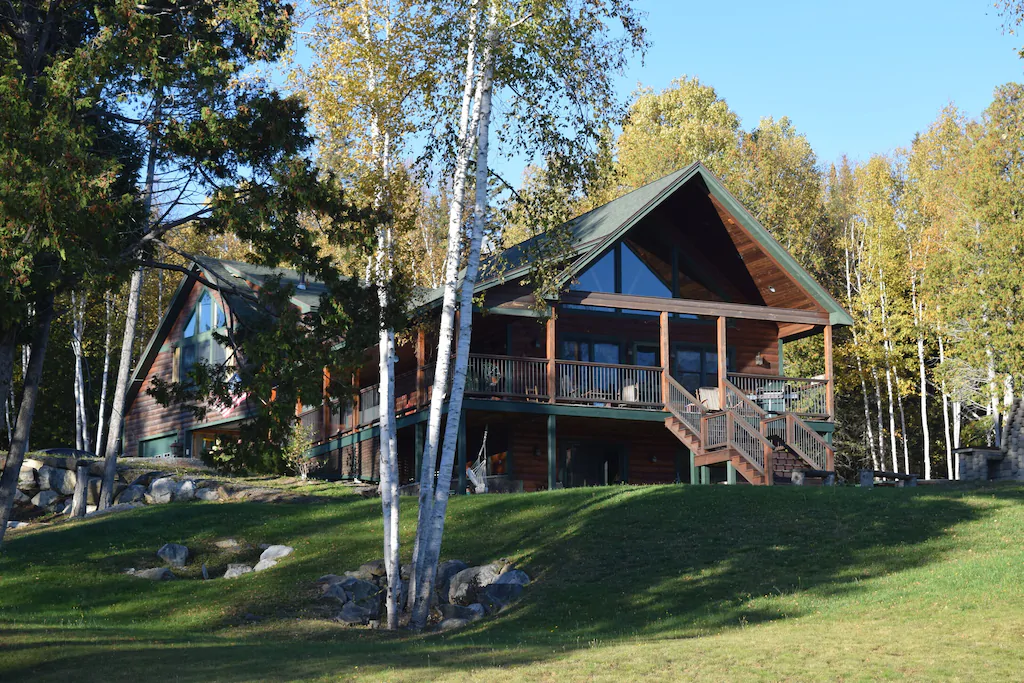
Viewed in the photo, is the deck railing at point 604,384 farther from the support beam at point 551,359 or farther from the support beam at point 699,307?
the support beam at point 699,307

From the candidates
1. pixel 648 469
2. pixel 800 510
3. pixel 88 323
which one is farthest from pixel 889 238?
pixel 88 323

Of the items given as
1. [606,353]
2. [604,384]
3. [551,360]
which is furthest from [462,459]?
[606,353]

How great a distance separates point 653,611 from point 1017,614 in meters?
4.69

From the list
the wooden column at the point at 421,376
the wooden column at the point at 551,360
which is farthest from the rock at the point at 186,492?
the wooden column at the point at 551,360

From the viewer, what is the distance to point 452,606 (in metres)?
17.5

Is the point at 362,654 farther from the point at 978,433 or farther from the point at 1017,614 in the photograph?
the point at 978,433

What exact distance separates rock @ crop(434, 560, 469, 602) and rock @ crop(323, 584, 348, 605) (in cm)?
153

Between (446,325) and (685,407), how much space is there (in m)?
11.9

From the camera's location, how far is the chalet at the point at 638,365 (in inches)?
1040

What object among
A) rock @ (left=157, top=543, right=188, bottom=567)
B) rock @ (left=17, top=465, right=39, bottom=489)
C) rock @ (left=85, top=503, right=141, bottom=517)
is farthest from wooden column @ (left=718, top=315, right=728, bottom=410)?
rock @ (left=17, top=465, right=39, bottom=489)

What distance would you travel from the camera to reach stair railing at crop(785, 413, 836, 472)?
82.7ft

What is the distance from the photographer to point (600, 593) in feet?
55.2

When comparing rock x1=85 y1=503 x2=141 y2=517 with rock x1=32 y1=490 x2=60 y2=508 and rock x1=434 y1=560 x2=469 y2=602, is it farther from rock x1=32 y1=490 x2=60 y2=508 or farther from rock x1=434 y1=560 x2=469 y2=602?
rock x1=434 y1=560 x2=469 y2=602

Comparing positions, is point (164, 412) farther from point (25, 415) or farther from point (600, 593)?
point (600, 593)
